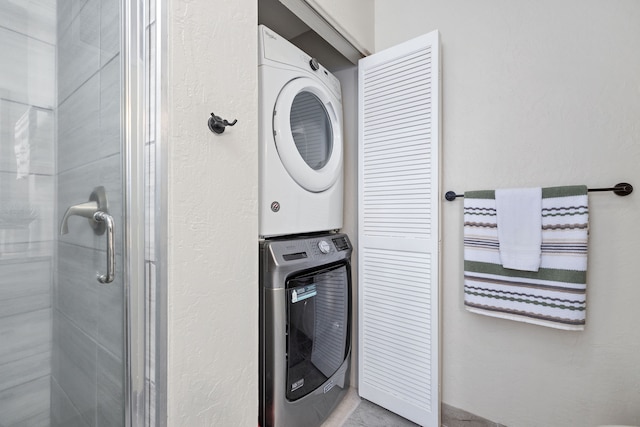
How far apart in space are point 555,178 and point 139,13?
1531 mm

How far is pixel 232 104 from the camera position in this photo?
2.81 feet

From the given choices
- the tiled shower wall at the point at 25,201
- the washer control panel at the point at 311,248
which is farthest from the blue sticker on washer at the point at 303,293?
the tiled shower wall at the point at 25,201

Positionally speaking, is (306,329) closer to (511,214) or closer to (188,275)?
(188,275)

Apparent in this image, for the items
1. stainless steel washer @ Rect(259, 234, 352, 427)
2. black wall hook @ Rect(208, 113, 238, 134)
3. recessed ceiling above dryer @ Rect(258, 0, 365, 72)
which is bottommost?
stainless steel washer @ Rect(259, 234, 352, 427)

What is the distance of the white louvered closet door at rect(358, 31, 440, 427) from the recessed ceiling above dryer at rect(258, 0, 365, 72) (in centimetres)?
16

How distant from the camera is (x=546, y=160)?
119 centimetres

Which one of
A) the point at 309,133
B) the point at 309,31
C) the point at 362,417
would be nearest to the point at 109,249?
the point at 309,133

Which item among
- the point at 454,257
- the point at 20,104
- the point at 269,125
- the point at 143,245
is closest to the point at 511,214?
the point at 454,257

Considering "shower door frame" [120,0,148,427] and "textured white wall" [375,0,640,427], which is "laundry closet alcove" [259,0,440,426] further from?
"shower door frame" [120,0,148,427]

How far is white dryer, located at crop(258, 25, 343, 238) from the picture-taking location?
113 centimetres

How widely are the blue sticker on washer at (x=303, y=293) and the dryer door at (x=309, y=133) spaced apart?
17.6 inches

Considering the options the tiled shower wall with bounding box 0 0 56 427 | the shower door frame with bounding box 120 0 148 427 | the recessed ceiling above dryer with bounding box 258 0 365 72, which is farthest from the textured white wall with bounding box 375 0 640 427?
the tiled shower wall with bounding box 0 0 56 427

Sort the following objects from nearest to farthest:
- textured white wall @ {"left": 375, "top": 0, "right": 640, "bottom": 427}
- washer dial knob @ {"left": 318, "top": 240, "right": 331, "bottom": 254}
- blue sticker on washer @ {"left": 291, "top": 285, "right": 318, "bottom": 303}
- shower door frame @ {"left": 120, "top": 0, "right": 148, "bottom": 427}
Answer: shower door frame @ {"left": 120, "top": 0, "right": 148, "bottom": 427}
textured white wall @ {"left": 375, "top": 0, "right": 640, "bottom": 427}
blue sticker on washer @ {"left": 291, "top": 285, "right": 318, "bottom": 303}
washer dial knob @ {"left": 318, "top": 240, "right": 331, "bottom": 254}

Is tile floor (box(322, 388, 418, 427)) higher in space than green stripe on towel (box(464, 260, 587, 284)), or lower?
lower
